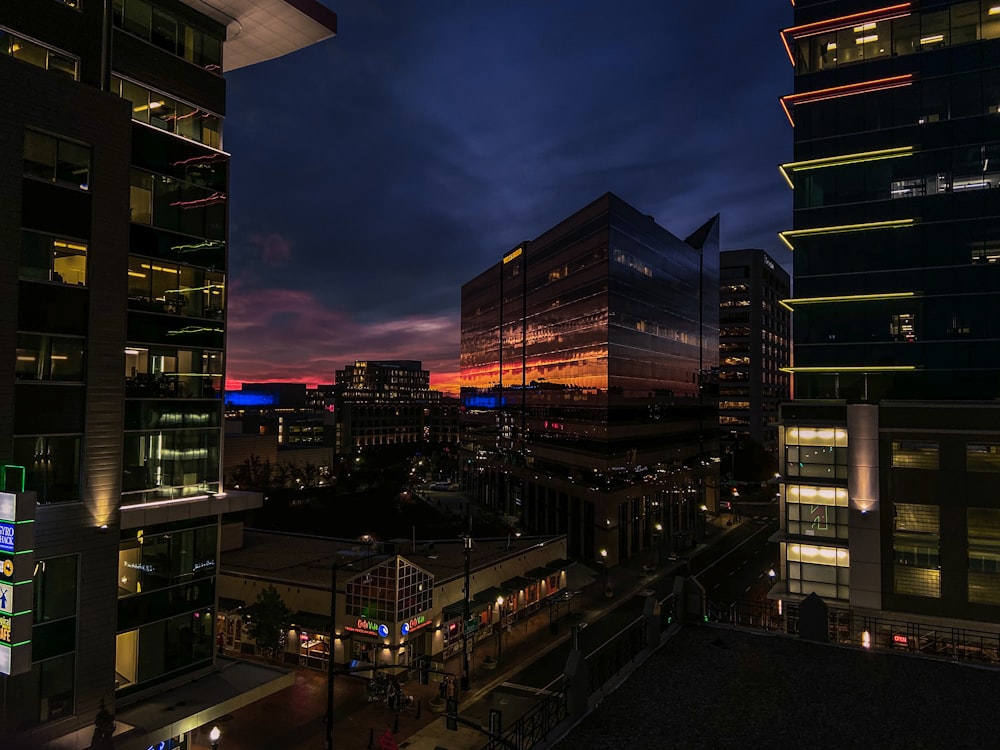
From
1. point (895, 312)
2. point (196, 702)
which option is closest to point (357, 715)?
point (196, 702)

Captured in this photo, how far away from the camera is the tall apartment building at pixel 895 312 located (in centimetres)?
3775

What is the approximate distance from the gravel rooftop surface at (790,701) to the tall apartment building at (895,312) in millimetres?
17555

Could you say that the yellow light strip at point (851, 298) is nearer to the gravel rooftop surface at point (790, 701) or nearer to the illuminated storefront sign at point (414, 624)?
the gravel rooftop surface at point (790, 701)

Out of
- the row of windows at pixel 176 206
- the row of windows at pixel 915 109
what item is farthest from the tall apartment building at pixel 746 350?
the row of windows at pixel 176 206

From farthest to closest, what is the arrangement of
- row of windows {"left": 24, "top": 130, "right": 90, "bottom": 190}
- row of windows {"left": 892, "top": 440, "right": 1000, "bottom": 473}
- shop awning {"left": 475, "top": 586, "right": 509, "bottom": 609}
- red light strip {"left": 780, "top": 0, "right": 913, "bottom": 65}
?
shop awning {"left": 475, "top": 586, "right": 509, "bottom": 609} → red light strip {"left": 780, "top": 0, "right": 913, "bottom": 65} → row of windows {"left": 892, "top": 440, "right": 1000, "bottom": 473} → row of windows {"left": 24, "top": 130, "right": 90, "bottom": 190}

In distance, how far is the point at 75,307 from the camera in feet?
Result: 76.1

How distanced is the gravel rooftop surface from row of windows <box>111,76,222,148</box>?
26.9m

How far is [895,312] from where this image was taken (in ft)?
143

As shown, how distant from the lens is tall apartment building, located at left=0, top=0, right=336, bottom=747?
71.2 ft

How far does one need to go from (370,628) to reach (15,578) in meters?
22.5

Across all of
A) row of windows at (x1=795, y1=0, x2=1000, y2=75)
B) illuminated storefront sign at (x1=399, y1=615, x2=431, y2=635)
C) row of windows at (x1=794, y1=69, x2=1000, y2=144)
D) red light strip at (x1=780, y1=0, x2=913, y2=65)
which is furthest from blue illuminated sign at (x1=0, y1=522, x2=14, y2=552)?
red light strip at (x1=780, y1=0, x2=913, y2=65)

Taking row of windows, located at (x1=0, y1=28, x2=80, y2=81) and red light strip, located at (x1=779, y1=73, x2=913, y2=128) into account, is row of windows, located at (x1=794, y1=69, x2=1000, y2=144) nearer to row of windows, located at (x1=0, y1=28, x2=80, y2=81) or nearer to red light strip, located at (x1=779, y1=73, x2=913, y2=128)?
red light strip, located at (x1=779, y1=73, x2=913, y2=128)

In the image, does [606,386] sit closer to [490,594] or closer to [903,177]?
[490,594]

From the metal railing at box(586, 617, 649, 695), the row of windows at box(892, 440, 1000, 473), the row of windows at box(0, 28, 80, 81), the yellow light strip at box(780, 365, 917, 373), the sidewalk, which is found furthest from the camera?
the yellow light strip at box(780, 365, 917, 373)
